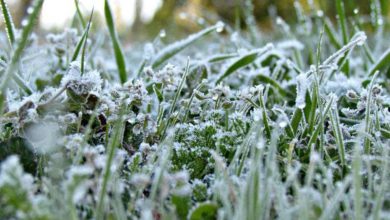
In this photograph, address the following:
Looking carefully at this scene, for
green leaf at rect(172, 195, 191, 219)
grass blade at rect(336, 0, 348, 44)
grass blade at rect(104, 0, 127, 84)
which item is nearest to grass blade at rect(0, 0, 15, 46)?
grass blade at rect(104, 0, 127, 84)

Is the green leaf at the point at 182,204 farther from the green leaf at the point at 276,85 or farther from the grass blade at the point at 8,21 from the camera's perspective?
the green leaf at the point at 276,85

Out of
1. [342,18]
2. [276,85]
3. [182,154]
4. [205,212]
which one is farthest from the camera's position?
[342,18]

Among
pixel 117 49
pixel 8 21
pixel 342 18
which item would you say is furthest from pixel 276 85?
pixel 8 21

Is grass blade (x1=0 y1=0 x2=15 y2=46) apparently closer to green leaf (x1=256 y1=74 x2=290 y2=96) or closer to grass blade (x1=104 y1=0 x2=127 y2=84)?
grass blade (x1=104 y1=0 x2=127 y2=84)

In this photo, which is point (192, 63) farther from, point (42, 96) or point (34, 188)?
point (34, 188)

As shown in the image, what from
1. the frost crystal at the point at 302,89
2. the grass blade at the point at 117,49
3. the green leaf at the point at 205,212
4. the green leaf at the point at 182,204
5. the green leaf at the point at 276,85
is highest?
the grass blade at the point at 117,49

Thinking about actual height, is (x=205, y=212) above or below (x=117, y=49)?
below

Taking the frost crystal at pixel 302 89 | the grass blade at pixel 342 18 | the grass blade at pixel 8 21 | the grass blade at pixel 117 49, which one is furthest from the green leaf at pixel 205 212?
the grass blade at pixel 342 18

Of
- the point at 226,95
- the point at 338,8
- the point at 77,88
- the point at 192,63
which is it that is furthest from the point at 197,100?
the point at 338,8

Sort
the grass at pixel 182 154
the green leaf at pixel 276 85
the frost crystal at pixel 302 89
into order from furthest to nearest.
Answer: the green leaf at pixel 276 85, the frost crystal at pixel 302 89, the grass at pixel 182 154

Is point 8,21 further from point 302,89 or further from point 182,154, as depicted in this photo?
point 302,89

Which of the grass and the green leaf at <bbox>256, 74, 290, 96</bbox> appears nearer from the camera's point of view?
the grass
